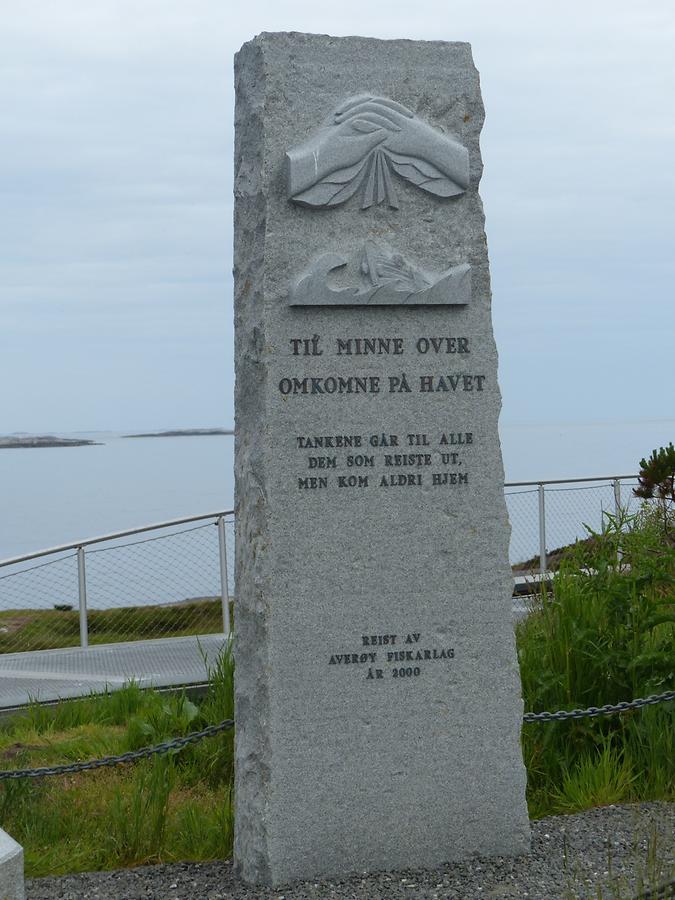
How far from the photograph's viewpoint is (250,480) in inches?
201

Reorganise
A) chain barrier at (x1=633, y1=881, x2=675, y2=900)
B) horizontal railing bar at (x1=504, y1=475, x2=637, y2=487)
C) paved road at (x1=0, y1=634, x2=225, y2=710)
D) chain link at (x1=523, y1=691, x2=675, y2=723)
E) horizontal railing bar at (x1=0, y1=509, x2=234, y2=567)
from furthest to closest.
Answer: horizontal railing bar at (x1=504, y1=475, x2=637, y2=487)
horizontal railing bar at (x1=0, y1=509, x2=234, y2=567)
paved road at (x1=0, y1=634, x2=225, y2=710)
chain link at (x1=523, y1=691, x2=675, y2=723)
chain barrier at (x1=633, y1=881, x2=675, y2=900)

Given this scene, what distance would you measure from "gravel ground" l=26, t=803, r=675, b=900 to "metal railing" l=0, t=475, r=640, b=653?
410cm

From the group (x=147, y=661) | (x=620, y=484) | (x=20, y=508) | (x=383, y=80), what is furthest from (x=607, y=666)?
(x=20, y=508)

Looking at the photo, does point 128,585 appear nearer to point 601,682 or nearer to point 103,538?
point 103,538

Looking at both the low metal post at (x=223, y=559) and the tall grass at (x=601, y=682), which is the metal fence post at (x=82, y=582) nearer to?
the low metal post at (x=223, y=559)

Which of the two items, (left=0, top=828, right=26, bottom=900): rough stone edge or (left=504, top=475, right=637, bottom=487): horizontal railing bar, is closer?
(left=0, top=828, right=26, bottom=900): rough stone edge

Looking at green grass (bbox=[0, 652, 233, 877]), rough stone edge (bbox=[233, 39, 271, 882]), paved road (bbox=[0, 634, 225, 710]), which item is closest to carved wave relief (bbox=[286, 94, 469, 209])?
rough stone edge (bbox=[233, 39, 271, 882])

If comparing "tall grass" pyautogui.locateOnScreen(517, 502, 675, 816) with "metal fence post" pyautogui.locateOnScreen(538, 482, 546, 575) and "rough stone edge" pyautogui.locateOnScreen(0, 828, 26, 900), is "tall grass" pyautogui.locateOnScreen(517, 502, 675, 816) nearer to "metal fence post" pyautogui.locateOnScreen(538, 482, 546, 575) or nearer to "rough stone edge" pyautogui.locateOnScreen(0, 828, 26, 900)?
"rough stone edge" pyautogui.locateOnScreen(0, 828, 26, 900)

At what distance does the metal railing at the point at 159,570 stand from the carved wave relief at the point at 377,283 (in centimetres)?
422

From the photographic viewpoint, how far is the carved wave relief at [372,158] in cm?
507

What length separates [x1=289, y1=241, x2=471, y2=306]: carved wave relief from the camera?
509cm

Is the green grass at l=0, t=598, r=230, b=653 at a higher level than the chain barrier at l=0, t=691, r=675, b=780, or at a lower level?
higher

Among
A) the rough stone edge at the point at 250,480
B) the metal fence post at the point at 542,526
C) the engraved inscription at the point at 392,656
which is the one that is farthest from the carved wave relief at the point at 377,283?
the metal fence post at the point at 542,526

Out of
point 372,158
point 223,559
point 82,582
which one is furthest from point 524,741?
point 82,582
